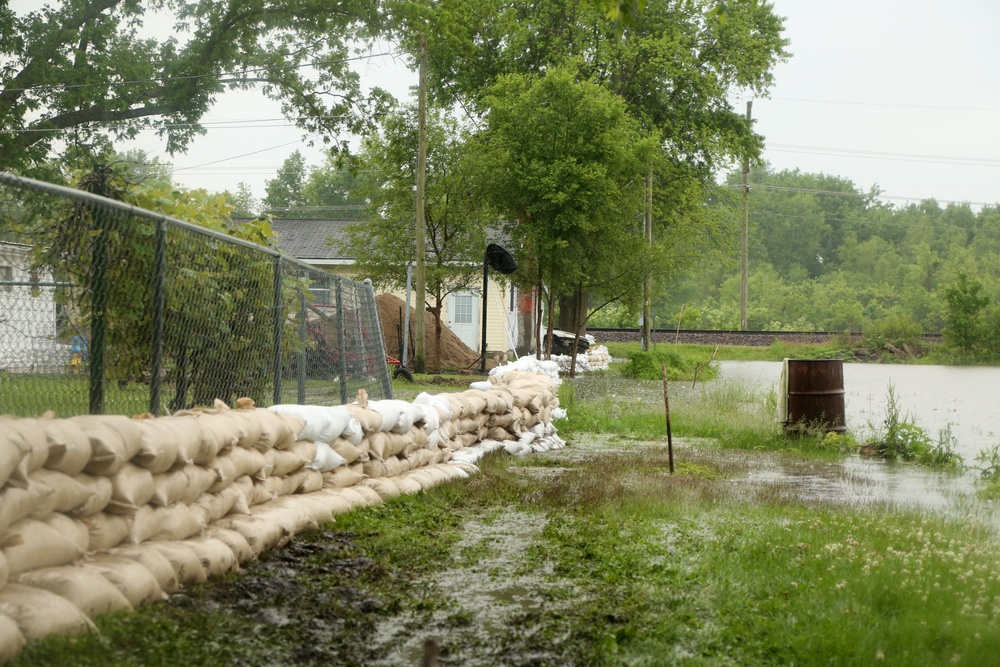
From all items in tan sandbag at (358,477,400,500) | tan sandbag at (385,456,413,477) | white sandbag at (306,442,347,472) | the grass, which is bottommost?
the grass

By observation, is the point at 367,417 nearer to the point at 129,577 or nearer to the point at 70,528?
the point at 129,577

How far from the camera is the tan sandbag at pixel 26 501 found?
3643 mm

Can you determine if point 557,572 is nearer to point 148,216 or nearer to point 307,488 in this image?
point 307,488

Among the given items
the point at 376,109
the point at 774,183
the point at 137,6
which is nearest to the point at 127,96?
the point at 137,6

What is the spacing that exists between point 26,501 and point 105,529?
53cm

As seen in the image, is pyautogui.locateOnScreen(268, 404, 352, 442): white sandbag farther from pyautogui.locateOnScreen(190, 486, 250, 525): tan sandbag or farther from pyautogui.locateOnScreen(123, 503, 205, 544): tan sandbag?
pyautogui.locateOnScreen(123, 503, 205, 544): tan sandbag

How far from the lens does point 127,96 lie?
68.0ft

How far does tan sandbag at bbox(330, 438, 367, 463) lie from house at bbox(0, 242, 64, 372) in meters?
1.75

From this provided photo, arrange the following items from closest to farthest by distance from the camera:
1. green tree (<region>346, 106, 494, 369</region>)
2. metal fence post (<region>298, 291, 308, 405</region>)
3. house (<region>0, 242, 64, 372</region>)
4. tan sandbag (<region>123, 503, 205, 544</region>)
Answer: tan sandbag (<region>123, 503, 205, 544</region>), house (<region>0, 242, 64, 372</region>), metal fence post (<region>298, 291, 308, 405</region>), green tree (<region>346, 106, 494, 369</region>)

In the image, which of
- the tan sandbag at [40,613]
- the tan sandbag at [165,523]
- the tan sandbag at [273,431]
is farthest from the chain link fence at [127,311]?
the tan sandbag at [40,613]

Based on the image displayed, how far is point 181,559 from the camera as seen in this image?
4.55m

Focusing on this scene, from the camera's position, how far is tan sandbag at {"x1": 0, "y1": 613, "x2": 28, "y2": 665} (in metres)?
3.29

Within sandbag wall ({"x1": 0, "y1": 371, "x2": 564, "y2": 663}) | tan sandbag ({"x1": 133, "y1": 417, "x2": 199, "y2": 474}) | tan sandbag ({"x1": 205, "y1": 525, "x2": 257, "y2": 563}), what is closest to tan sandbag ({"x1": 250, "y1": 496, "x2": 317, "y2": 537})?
sandbag wall ({"x1": 0, "y1": 371, "x2": 564, "y2": 663})

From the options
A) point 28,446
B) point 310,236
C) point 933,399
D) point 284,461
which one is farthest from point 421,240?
point 28,446
